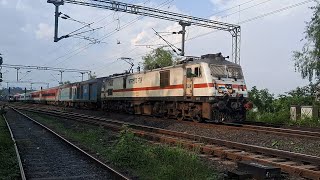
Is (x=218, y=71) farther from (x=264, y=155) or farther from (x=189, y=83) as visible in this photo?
(x=264, y=155)

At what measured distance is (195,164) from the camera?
921 centimetres

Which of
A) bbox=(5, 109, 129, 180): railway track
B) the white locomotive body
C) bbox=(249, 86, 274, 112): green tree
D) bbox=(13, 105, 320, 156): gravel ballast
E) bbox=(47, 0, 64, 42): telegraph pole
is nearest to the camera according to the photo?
bbox=(5, 109, 129, 180): railway track

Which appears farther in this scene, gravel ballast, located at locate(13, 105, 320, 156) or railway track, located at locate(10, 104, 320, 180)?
gravel ballast, located at locate(13, 105, 320, 156)

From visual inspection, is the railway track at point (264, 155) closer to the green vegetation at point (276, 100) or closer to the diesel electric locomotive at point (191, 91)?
the diesel electric locomotive at point (191, 91)

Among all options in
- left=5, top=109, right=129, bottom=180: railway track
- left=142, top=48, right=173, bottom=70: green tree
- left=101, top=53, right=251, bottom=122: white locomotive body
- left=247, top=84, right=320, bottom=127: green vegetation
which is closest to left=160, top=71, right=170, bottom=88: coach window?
left=101, top=53, right=251, bottom=122: white locomotive body

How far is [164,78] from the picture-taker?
23.3 metres

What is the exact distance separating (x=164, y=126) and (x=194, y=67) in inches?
138

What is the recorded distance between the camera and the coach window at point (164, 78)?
22.8 meters

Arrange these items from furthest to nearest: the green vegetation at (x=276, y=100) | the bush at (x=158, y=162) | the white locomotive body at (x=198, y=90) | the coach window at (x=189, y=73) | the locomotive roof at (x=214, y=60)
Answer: the green vegetation at (x=276, y=100)
the coach window at (x=189, y=73)
the locomotive roof at (x=214, y=60)
the white locomotive body at (x=198, y=90)
the bush at (x=158, y=162)

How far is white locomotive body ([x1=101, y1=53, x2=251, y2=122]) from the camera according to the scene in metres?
19.0

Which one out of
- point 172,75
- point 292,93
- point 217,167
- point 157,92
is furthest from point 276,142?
point 292,93

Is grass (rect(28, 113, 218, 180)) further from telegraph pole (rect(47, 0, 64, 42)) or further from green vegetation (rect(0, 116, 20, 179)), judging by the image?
telegraph pole (rect(47, 0, 64, 42))

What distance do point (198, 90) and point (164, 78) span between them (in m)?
4.05

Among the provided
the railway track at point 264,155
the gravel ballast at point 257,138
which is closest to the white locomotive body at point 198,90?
the gravel ballast at point 257,138
